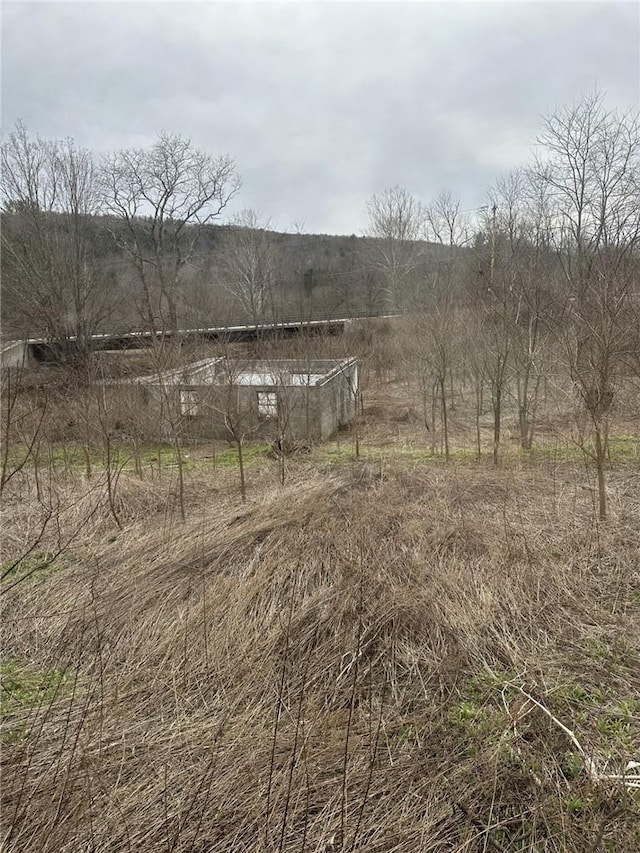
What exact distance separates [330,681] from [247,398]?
8915 millimetres

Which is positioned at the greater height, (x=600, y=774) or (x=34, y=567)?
(x=600, y=774)

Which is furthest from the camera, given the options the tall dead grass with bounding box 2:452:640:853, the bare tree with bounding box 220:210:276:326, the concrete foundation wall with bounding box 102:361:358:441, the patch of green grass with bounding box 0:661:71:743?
the bare tree with bounding box 220:210:276:326

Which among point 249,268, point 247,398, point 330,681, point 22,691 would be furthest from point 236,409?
point 249,268

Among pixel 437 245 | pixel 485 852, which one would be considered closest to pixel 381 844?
pixel 485 852

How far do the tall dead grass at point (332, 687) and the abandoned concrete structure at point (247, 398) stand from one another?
2815mm

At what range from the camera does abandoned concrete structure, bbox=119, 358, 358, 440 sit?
8.26m

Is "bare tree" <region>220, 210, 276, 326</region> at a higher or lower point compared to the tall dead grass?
higher

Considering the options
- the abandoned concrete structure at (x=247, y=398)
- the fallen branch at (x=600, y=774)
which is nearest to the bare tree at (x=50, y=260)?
the abandoned concrete structure at (x=247, y=398)

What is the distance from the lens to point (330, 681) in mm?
3221

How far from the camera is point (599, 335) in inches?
219

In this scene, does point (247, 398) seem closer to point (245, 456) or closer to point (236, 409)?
point (245, 456)

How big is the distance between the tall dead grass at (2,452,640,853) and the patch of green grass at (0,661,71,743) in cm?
4

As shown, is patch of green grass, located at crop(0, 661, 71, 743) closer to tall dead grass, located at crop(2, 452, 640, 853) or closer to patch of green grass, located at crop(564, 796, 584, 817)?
tall dead grass, located at crop(2, 452, 640, 853)

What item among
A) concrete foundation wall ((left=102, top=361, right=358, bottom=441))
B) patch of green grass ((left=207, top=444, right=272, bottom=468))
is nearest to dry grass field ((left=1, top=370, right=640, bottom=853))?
concrete foundation wall ((left=102, top=361, right=358, bottom=441))
